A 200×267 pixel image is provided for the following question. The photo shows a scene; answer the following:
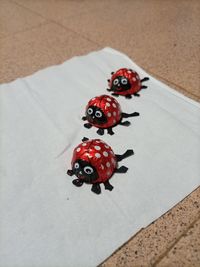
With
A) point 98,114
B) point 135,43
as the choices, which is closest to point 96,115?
point 98,114

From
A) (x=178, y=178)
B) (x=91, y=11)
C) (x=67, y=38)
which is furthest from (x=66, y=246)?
(x=91, y=11)

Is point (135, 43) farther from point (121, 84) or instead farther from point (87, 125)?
point (87, 125)

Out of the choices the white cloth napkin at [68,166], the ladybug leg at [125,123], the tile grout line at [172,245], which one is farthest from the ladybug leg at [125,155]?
the tile grout line at [172,245]

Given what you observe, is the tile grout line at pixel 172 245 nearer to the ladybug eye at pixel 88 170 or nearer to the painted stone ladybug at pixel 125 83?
the ladybug eye at pixel 88 170

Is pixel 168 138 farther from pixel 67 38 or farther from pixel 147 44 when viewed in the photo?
pixel 67 38

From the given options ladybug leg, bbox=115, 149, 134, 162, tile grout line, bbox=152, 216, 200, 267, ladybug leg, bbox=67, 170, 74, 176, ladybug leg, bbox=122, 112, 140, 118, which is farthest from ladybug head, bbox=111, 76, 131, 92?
tile grout line, bbox=152, 216, 200, 267

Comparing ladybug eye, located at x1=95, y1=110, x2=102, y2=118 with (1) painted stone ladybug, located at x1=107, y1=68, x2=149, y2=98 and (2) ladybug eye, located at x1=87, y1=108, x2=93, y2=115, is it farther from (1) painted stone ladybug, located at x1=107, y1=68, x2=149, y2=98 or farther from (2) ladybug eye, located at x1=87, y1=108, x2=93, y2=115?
(1) painted stone ladybug, located at x1=107, y1=68, x2=149, y2=98
